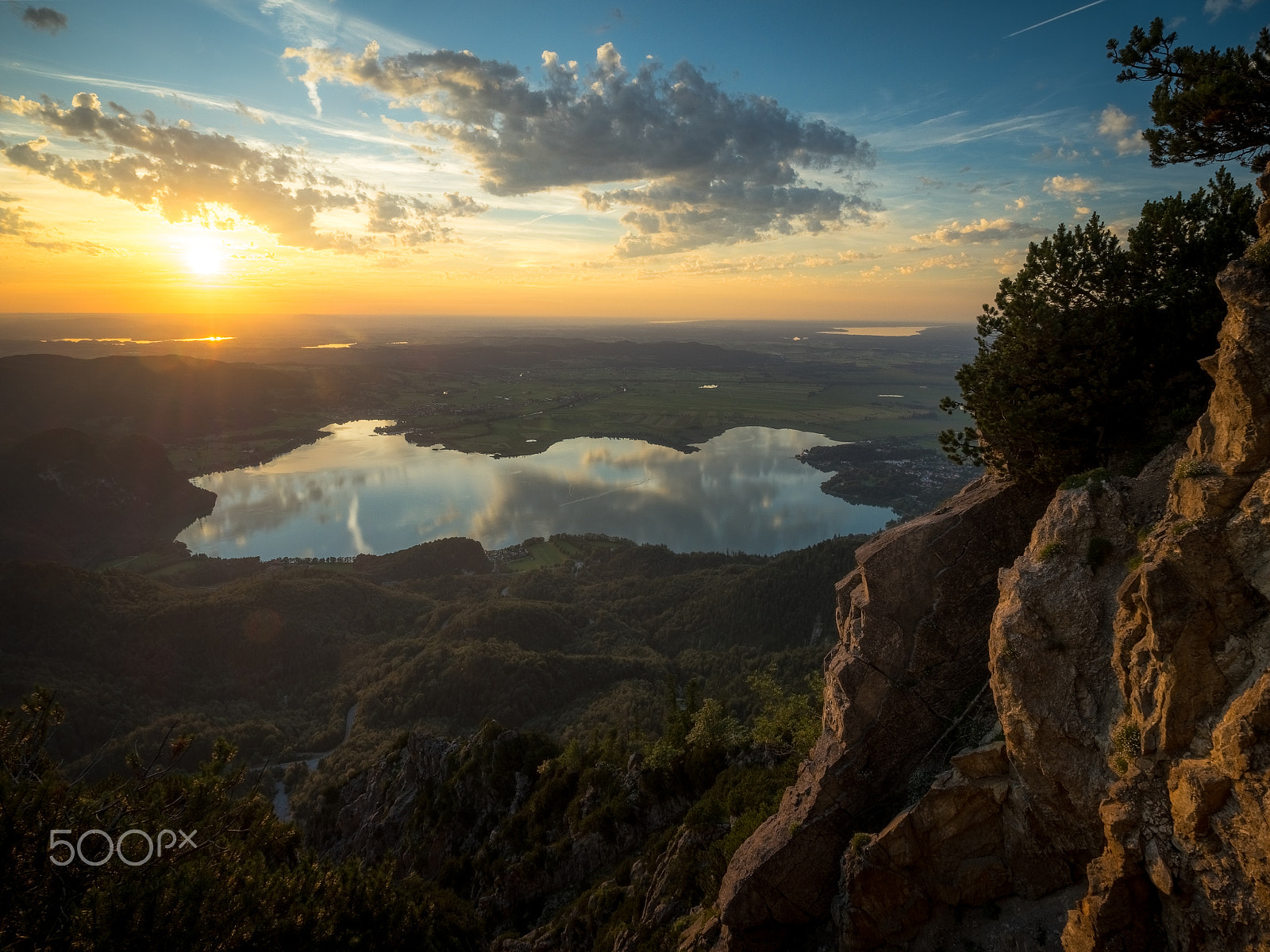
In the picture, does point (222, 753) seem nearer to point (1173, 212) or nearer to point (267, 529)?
point (1173, 212)

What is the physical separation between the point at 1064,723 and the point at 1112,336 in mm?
8279

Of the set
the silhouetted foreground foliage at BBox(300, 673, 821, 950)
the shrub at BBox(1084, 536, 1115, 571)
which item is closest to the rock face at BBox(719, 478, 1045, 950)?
the shrub at BBox(1084, 536, 1115, 571)

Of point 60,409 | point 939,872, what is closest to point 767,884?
point 939,872

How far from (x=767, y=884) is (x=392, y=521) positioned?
12892 centimetres

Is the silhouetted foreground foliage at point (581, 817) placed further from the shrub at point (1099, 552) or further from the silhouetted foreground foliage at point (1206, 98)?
the silhouetted foreground foliage at point (1206, 98)

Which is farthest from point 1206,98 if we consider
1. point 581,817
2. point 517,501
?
point 517,501

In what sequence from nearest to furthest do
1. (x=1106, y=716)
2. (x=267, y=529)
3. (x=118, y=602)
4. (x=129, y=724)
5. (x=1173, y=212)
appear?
(x=1106, y=716) → (x=1173, y=212) → (x=129, y=724) → (x=118, y=602) → (x=267, y=529)

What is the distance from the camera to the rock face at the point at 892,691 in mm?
15352

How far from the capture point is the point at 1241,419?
30.1 feet

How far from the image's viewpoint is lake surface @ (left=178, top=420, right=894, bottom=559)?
12338cm
